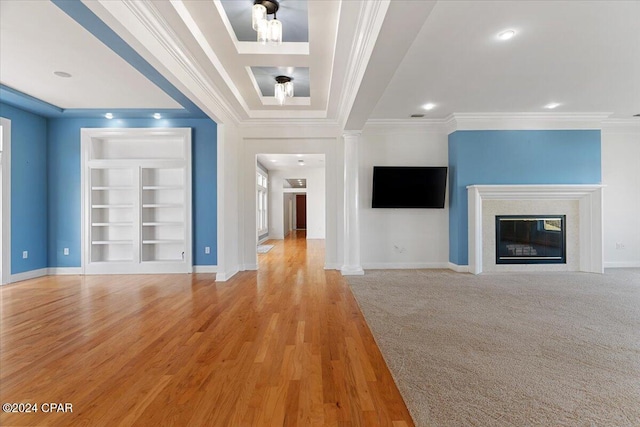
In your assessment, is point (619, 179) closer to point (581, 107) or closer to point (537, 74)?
point (581, 107)

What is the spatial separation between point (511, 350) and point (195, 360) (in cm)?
234

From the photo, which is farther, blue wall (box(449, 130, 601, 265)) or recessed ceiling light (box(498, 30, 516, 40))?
blue wall (box(449, 130, 601, 265))

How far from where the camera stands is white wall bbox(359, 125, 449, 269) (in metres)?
5.54

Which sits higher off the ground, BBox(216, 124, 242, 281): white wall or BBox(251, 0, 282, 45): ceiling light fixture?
BBox(251, 0, 282, 45): ceiling light fixture

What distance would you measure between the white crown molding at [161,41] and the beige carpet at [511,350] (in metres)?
3.14

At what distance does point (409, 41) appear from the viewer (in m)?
2.37

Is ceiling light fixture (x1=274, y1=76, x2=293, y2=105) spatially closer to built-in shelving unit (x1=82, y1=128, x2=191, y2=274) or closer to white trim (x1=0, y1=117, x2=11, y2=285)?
built-in shelving unit (x1=82, y1=128, x2=191, y2=274)

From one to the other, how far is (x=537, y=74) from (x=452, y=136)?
1.78 m

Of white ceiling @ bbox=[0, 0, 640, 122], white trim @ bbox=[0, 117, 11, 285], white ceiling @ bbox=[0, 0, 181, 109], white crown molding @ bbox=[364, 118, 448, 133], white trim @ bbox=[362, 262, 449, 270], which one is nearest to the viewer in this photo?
white ceiling @ bbox=[0, 0, 640, 122]

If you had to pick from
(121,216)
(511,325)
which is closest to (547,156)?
(511,325)

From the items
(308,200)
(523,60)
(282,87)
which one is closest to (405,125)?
(523,60)

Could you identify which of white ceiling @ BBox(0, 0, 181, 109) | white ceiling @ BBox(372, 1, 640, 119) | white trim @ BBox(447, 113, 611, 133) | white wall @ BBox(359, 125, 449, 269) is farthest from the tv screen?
white ceiling @ BBox(0, 0, 181, 109)

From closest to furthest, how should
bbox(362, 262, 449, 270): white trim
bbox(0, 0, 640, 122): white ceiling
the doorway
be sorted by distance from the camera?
bbox(0, 0, 640, 122): white ceiling, bbox(362, 262, 449, 270): white trim, the doorway

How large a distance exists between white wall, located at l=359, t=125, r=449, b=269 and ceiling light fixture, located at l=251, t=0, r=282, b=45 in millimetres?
3171
